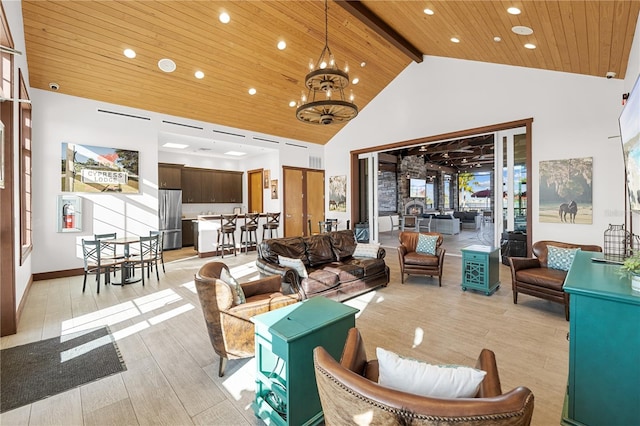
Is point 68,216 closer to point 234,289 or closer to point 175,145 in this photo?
point 175,145

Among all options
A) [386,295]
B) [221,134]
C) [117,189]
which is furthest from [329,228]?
[117,189]

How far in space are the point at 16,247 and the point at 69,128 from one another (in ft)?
10.6

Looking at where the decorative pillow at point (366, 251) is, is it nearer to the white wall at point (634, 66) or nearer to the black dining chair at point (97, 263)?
the white wall at point (634, 66)

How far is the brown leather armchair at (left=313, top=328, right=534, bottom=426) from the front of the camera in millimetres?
870

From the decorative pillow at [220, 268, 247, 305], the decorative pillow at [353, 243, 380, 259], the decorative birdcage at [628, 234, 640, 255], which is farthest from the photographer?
the decorative pillow at [353, 243, 380, 259]

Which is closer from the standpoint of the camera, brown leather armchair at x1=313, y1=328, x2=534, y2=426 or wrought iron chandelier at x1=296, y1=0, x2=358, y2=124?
brown leather armchair at x1=313, y1=328, x2=534, y2=426

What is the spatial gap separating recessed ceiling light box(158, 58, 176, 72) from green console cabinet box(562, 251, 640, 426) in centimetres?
664

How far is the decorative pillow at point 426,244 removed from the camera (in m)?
5.24

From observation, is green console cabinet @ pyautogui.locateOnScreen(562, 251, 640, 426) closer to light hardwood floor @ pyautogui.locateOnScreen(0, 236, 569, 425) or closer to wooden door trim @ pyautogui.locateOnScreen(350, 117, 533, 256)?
light hardwood floor @ pyautogui.locateOnScreen(0, 236, 569, 425)

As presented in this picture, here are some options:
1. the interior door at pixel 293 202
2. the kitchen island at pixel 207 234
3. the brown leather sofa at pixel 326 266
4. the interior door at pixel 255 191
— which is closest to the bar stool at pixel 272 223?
the interior door at pixel 293 202

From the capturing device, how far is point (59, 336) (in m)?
3.24

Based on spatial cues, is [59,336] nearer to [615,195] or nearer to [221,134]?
[221,134]

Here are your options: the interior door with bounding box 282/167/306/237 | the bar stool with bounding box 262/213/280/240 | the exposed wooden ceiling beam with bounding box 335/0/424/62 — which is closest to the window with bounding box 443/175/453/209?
the interior door with bounding box 282/167/306/237

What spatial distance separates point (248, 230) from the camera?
830 cm
